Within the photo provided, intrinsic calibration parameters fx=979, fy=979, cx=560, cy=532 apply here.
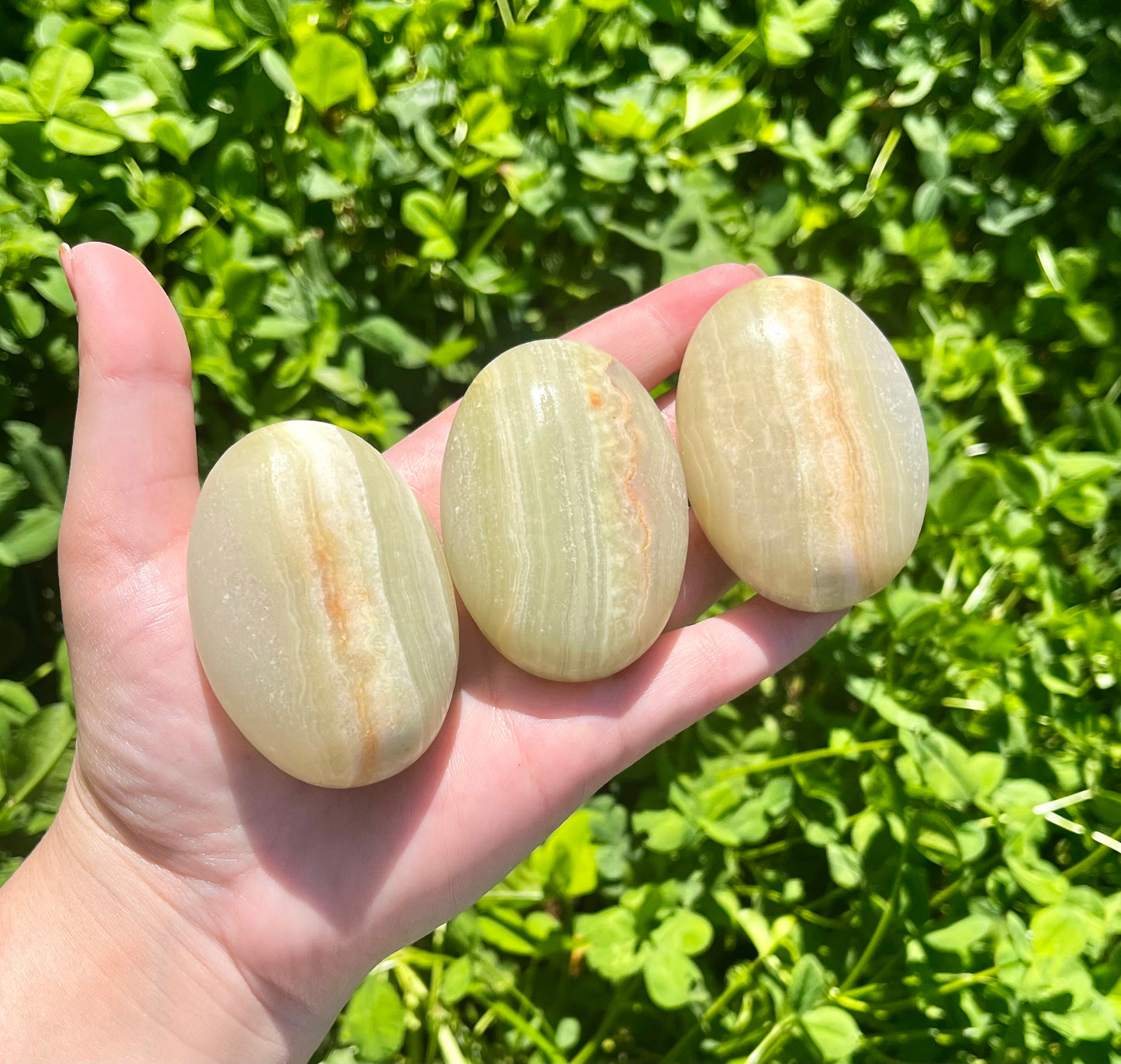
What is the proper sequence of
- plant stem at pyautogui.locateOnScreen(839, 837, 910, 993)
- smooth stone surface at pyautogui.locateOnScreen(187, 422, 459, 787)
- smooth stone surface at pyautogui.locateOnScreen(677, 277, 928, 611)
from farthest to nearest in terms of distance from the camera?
plant stem at pyautogui.locateOnScreen(839, 837, 910, 993) → smooth stone surface at pyautogui.locateOnScreen(677, 277, 928, 611) → smooth stone surface at pyautogui.locateOnScreen(187, 422, 459, 787)

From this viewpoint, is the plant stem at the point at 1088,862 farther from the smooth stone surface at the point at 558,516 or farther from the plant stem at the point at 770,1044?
the smooth stone surface at the point at 558,516

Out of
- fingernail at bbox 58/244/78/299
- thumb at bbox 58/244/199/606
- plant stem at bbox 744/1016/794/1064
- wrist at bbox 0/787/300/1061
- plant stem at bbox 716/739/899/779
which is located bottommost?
plant stem at bbox 744/1016/794/1064

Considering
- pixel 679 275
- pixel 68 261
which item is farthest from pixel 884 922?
pixel 68 261

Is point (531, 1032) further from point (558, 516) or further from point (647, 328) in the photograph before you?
point (647, 328)

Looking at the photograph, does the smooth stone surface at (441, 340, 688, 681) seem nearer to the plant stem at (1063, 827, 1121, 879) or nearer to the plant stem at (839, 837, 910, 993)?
the plant stem at (839, 837, 910, 993)

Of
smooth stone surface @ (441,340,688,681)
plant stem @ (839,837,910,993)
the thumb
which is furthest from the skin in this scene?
plant stem @ (839,837,910,993)

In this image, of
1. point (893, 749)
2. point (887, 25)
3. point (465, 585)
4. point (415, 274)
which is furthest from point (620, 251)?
point (893, 749)

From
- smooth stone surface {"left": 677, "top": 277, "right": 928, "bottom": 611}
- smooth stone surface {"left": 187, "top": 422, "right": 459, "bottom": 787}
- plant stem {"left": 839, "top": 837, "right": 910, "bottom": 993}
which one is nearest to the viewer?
smooth stone surface {"left": 187, "top": 422, "right": 459, "bottom": 787}

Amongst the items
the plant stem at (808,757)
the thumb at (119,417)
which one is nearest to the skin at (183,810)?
the thumb at (119,417)
